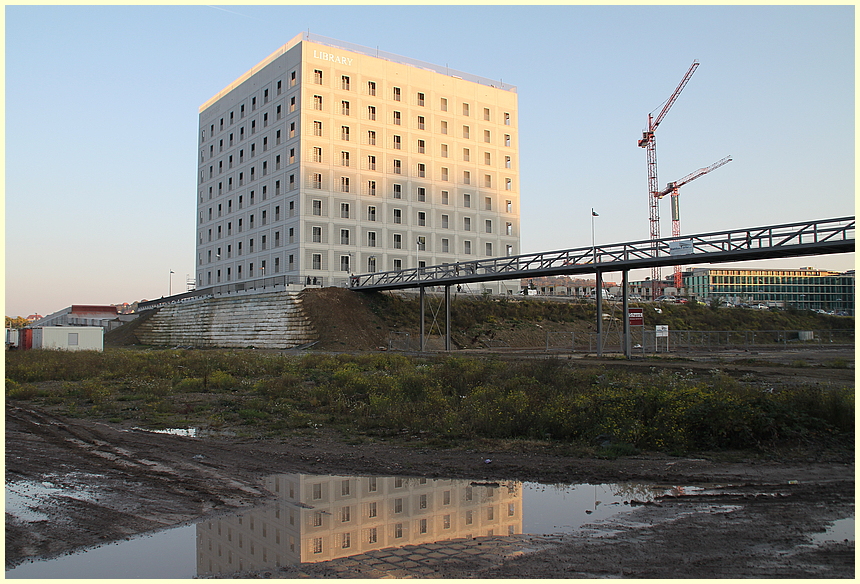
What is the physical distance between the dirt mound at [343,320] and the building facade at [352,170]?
9.92 meters

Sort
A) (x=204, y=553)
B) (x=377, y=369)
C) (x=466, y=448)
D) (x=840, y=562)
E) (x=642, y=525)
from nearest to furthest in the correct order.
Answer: (x=840, y=562) → (x=204, y=553) → (x=642, y=525) → (x=466, y=448) → (x=377, y=369)

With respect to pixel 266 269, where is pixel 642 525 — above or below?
below

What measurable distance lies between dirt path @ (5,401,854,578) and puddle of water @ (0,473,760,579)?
34cm

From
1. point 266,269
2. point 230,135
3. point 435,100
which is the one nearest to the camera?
point 266,269

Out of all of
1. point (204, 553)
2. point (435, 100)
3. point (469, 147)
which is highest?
point (435, 100)

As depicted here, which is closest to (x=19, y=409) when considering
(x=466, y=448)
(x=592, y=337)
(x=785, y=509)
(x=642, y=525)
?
(x=466, y=448)

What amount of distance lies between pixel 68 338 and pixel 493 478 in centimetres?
4543

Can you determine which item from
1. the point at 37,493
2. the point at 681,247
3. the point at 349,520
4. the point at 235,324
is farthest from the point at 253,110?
the point at 349,520

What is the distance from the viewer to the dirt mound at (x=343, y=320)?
5031 cm

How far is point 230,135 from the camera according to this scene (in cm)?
8556

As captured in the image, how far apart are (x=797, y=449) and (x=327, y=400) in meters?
11.0

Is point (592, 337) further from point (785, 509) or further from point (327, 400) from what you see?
point (785, 509)

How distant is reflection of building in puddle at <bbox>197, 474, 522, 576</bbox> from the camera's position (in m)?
6.71

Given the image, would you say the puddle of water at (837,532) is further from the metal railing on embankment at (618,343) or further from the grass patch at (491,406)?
the metal railing on embankment at (618,343)
